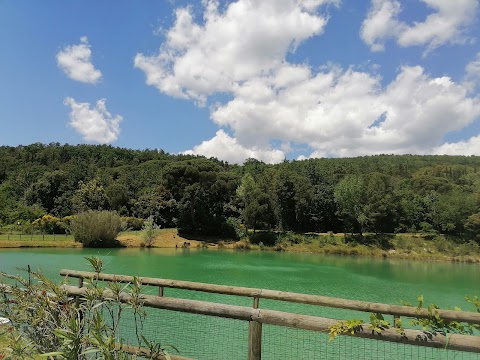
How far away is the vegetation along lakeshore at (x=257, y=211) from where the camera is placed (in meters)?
44.3

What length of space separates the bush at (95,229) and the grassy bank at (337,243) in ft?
5.77

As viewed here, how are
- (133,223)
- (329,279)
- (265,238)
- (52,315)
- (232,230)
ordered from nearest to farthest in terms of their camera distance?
(52,315) < (329,279) < (265,238) < (133,223) < (232,230)

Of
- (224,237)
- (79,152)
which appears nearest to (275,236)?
(224,237)

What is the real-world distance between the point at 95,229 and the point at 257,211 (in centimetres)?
1907

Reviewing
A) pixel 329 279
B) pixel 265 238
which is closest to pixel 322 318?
pixel 329 279

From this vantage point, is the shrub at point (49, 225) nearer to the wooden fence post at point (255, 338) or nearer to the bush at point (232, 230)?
the bush at point (232, 230)

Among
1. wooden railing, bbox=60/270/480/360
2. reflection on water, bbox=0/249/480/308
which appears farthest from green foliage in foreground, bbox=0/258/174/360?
reflection on water, bbox=0/249/480/308

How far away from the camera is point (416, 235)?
4969cm

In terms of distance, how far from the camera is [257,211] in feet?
154

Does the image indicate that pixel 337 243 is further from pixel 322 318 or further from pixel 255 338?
pixel 322 318

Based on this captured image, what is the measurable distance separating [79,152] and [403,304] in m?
86.2

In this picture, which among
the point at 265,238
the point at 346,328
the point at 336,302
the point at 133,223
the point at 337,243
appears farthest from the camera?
the point at 133,223

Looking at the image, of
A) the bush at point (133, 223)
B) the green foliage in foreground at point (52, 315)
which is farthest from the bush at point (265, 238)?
the green foliage in foreground at point (52, 315)

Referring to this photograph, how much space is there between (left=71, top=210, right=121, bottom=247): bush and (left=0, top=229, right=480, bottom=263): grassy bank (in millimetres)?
1758
